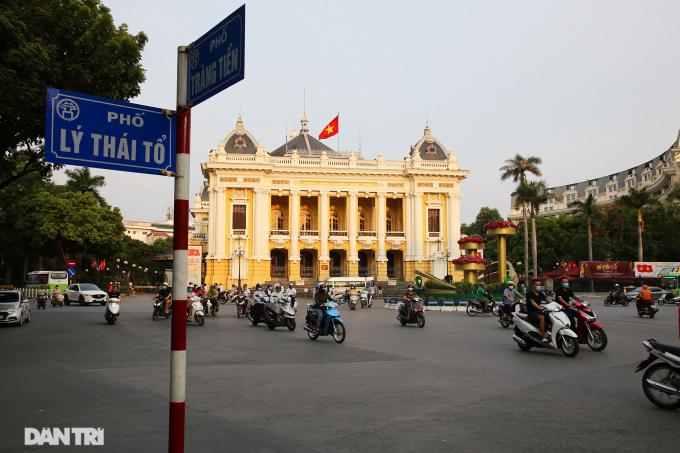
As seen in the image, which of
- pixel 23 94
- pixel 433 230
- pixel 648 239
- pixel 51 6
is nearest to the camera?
pixel 23 94

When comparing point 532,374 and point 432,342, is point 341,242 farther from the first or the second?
point 532,374

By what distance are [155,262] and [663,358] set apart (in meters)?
80.1

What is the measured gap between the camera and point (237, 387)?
8.27 meters

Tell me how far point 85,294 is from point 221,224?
919 inches

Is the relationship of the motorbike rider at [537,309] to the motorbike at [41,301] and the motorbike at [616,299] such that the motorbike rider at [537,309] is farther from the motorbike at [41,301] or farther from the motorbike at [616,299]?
the motorbike at [41,301]

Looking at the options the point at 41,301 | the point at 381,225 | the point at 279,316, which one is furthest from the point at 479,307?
the point at 381,225

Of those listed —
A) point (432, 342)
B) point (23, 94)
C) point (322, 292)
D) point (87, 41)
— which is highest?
point (87, 41)

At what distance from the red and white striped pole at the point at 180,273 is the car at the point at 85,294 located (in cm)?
3345

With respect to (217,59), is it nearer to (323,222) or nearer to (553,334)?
(553,334)

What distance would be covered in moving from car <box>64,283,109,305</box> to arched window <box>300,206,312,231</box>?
30422mm

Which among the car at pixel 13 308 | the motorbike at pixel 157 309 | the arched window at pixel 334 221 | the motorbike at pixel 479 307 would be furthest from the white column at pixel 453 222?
the car at pixel 13 308

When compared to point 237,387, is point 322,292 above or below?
above

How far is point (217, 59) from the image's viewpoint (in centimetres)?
328

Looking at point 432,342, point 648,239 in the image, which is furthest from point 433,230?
point 432,342
